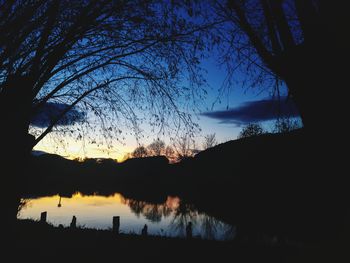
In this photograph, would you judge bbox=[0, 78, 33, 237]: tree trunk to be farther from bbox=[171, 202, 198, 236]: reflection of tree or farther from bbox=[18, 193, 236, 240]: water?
bbox=[171, 202, 198, 236]: reflection of tree

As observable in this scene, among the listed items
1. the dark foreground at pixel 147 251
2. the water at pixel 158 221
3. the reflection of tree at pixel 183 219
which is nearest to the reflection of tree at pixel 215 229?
the water at pixel 158 221

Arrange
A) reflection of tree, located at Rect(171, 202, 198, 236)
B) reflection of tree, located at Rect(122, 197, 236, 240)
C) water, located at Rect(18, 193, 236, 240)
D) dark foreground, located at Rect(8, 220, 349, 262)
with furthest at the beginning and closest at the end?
reflection of tree, located at Rect(171, 202, 198, 236) → water, located at Rect(18, 193, 236, 240) → reflection of tree, located at Rect(122, 197, 236, 240) → dark foreground, located at Rect(8, 220, 349, 262)

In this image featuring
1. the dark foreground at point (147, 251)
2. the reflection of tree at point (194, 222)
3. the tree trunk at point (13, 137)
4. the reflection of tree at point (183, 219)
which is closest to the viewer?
the tree trunk at point (13, 137)

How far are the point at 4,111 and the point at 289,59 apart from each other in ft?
16.7

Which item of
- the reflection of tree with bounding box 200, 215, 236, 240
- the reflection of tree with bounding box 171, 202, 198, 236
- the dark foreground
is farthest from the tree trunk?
the reflection of tree with bounding box 171, 202, 198, 236

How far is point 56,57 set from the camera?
5367mm

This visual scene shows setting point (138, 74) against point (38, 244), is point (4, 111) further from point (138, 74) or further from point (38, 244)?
point (38, 244)

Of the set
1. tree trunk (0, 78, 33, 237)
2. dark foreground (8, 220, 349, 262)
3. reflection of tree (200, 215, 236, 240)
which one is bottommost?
reflection of tree (200, 215, 236, 240)

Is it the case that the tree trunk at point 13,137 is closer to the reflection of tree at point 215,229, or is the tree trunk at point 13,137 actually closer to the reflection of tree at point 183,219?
the reflection of tree at point 215,229

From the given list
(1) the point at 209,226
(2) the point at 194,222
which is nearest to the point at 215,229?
(1) the point at 209,226

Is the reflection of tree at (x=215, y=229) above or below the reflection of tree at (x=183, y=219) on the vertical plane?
below

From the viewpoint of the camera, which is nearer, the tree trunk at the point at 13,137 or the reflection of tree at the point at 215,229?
the tree trunk at the point at 13,137

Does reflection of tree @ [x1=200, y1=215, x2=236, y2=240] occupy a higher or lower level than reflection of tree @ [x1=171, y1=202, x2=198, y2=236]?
lower

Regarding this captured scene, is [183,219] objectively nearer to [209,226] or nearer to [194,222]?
[194,222]
